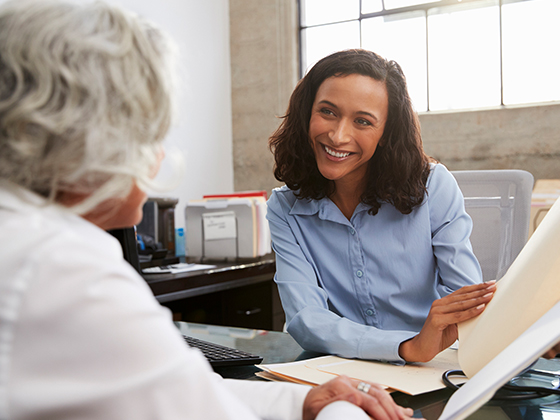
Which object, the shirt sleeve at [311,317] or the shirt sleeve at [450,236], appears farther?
the shirt sleeve at [450,236]

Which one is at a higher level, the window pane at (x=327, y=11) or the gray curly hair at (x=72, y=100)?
the window pane at (x=327, y=11)

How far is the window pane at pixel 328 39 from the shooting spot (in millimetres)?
4523

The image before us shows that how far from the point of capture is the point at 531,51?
3.87 m

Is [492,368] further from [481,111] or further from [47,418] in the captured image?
[481,111]

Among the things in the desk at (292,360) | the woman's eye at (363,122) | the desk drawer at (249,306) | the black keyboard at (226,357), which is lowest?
the desk drawer at (249,306)

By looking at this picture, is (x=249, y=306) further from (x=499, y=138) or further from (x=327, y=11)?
(x=327, y=11)

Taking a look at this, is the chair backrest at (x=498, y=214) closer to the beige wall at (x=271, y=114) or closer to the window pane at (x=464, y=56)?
the beige wall at (x=271, y=114)

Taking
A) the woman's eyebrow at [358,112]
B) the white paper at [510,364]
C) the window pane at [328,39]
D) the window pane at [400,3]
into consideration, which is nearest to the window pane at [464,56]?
the window pane at [400,3]

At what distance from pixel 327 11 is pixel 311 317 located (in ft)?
13.2

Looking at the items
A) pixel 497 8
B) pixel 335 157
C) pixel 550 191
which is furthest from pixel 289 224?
pixel 497 8

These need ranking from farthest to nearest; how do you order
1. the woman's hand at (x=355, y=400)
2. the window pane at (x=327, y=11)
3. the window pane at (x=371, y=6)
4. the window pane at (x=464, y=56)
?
the window pane at (x=327, y=11) < the window pane at (x=371, y=6) < the window pane at (x=464, y=56) < the woman's hand at (x=355, y=400)

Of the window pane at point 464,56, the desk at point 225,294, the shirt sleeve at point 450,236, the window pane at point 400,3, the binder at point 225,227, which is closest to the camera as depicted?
the shirt sleeve at point 450,236

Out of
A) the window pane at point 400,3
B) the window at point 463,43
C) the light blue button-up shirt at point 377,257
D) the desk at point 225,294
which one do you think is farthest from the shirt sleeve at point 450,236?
the window pane at point 400,3

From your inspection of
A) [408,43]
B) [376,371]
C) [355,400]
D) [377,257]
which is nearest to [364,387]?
[355,400]
